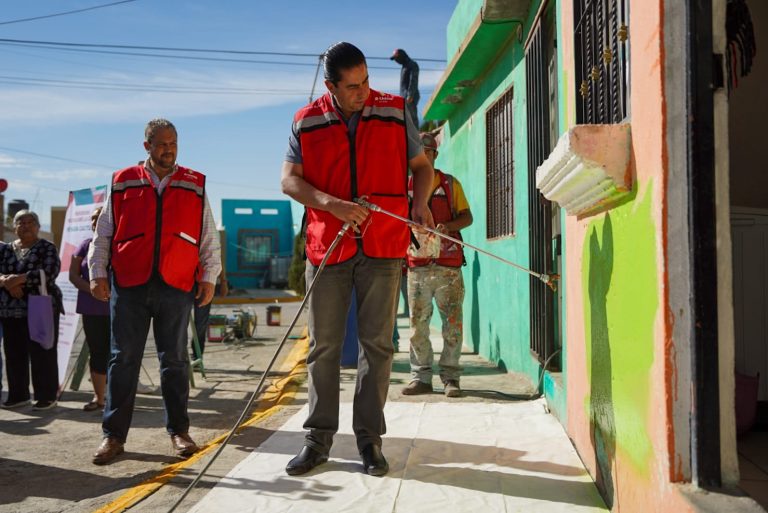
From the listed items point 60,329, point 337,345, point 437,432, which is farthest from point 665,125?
point 60,329

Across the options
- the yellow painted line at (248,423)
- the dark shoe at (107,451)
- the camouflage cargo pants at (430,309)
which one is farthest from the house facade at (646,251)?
the dark shoe at (107,451)

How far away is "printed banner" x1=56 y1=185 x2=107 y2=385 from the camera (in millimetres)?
7270

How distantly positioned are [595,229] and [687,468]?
52.6 inches

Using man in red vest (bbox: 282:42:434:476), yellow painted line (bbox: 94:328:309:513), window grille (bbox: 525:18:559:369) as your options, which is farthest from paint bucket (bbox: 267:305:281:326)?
man in red vest (bbox: 282:42:434:476)

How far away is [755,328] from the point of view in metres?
3.83

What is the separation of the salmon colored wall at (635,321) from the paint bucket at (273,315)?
10539 mm

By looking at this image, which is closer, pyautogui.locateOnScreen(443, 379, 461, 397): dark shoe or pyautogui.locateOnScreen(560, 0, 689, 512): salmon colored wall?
pyautogui.locateOnScreen(560, 0, 689, 512): salmon colored wall

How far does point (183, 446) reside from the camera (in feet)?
14.4

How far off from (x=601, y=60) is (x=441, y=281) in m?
3.07

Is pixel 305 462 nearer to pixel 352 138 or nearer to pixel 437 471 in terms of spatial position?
pixel 437 471

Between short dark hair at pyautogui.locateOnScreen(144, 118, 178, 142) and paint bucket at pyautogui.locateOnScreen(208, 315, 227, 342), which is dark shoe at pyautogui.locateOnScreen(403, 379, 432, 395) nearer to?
short dark hair at pyautogui.locateOnScreen(144, 118, 178, 142)

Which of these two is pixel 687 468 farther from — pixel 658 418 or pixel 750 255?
pixel 750 255

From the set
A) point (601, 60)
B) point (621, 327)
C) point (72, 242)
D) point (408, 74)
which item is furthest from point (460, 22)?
point (621, 327)

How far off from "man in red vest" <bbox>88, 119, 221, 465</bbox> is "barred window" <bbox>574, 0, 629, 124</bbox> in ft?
7.82
